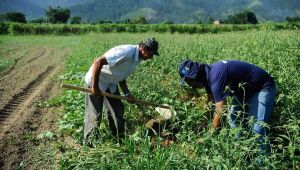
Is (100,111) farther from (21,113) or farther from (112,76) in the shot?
(21,113)

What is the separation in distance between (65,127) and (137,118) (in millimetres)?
1191

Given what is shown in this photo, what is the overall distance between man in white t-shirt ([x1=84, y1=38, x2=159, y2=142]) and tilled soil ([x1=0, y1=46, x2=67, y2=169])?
115cm

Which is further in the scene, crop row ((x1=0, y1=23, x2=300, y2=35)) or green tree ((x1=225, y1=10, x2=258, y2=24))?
green tree ((x1=225, y1=10, x2=258, y2=24))

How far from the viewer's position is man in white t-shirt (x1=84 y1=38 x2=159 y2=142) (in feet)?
16.0

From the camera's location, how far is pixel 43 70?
45.4 feet

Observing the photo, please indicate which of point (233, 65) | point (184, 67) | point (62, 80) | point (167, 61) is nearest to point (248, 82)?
point (233, 65)

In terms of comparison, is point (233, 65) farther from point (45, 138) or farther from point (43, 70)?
point (43, 70)

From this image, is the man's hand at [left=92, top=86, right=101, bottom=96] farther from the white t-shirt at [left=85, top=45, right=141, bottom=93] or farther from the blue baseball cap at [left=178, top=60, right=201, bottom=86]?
the blue baseball cap at [left=178, top=60, right=201, bottom=86]

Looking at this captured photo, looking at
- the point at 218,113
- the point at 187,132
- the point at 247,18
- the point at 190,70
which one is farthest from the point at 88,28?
the point at 247,18

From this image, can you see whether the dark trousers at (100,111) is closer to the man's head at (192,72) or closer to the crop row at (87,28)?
the man's head at (192,72)

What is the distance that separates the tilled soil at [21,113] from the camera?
545 centimetres

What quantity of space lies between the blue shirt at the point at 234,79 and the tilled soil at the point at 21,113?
9.33 feet

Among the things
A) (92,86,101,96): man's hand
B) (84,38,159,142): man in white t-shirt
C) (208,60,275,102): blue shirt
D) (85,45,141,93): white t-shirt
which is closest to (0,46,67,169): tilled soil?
(84,38,159,142): man in white t-shirt

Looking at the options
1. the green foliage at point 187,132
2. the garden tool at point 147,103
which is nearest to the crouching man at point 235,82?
the green foliage at point 187,132
